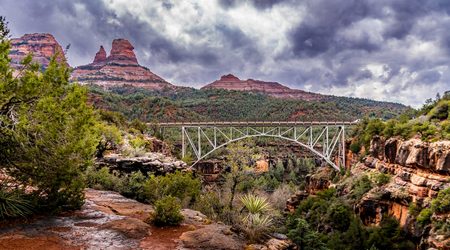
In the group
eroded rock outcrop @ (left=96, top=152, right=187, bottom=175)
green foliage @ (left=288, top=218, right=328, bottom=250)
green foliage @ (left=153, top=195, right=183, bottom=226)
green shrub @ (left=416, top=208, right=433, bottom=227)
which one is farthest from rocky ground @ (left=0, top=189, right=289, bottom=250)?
green shrub @ (left=416, top=208, right=433, bottom=227)

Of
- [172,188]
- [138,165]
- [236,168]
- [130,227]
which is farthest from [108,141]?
[130,227]

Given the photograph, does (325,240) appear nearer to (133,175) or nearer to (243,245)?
(133,175)

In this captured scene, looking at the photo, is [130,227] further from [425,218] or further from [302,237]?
[425,218]

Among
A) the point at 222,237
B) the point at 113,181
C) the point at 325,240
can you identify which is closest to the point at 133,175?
the point at 113,181

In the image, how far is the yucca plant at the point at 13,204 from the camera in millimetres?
8500

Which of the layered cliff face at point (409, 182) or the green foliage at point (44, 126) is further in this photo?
the layered cliff face at point (409, 182)

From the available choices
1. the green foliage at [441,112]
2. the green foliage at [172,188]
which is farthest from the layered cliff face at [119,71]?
the green foliage at [172,188]

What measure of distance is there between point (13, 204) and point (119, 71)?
16466 cm

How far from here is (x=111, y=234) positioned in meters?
8.04

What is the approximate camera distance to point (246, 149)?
56.4ft

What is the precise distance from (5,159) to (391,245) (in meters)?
19.2

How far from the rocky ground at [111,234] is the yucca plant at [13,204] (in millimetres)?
315

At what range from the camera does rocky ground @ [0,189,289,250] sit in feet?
24.1

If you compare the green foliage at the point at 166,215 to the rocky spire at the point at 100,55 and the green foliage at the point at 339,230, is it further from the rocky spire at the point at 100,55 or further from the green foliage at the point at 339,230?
the rocky spire at the point at 100,55
